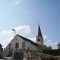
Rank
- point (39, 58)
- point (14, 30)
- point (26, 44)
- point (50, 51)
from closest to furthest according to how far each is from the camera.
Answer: point (39, 58) < point (14, 30) < point (50, 51) < point (26, 44)

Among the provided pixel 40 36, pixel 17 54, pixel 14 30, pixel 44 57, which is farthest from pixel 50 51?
pixel 40 36

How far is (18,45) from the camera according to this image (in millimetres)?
60500

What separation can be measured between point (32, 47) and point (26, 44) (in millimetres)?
2527

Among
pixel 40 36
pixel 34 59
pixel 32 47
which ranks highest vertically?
pixel 40 36

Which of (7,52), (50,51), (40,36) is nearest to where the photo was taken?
(50,51)

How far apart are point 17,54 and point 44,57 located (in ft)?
74.3

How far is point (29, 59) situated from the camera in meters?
24.3

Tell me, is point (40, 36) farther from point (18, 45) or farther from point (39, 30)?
point (18, 45)

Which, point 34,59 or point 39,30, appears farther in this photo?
point 39,30

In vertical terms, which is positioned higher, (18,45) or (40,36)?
(40,36)

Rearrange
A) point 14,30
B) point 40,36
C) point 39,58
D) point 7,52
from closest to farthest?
1. point 39,58
2. point 14,30
3. point 7,52
4. point 40,36

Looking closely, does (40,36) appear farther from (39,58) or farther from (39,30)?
(39,58)

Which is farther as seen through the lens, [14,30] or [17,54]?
[17,54]

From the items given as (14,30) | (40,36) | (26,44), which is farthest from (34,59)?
(40,36)
